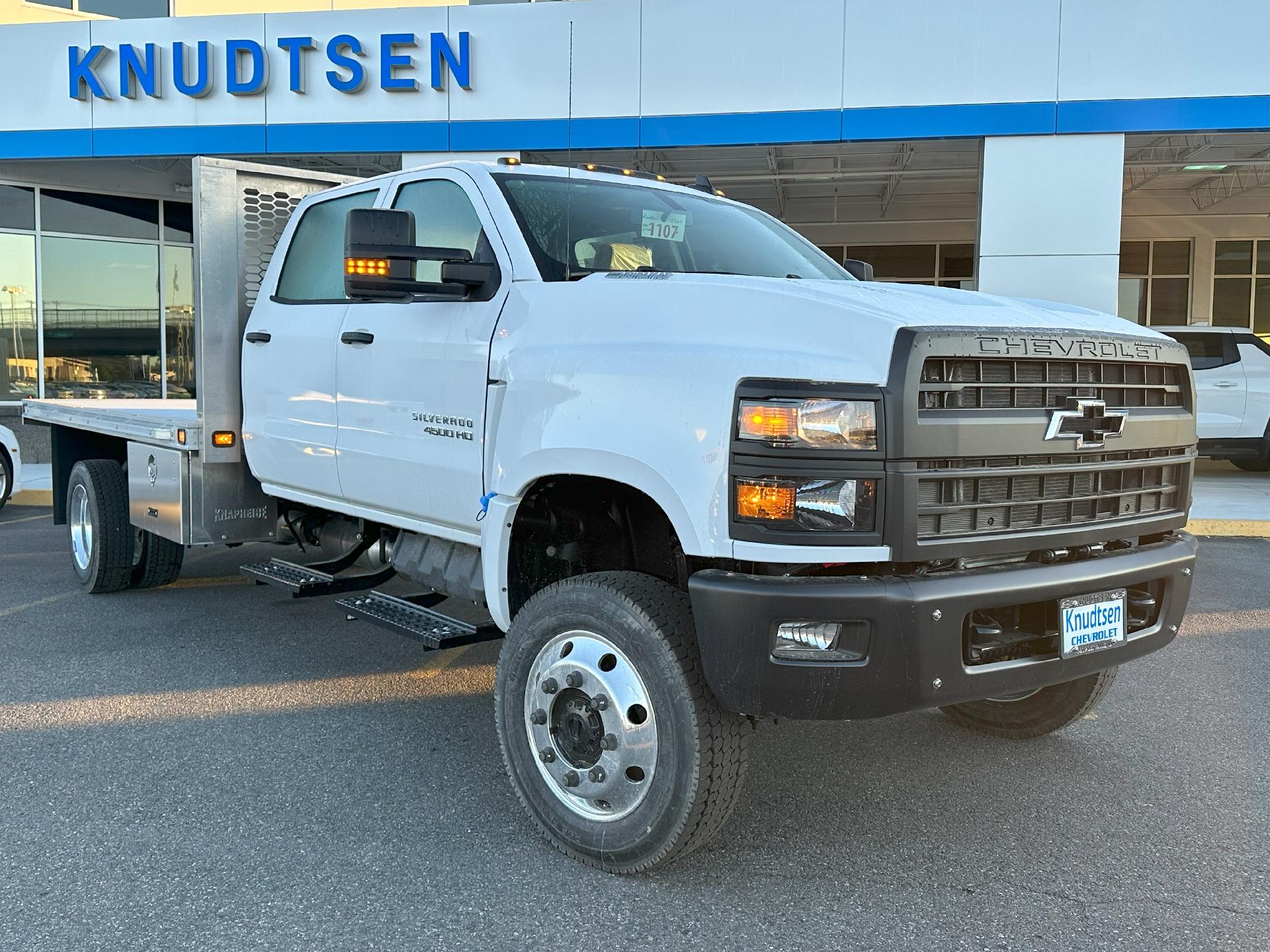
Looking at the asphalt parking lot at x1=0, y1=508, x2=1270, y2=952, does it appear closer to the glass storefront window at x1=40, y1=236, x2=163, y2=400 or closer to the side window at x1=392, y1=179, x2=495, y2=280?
the side window at x1=392, y1=179, x2=495, y2=280

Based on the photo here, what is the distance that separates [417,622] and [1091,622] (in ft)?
7.71

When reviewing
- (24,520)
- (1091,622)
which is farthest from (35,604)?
(1091,622)

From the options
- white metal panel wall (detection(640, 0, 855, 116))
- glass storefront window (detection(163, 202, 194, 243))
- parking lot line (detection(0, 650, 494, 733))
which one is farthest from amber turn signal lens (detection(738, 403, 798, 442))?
glass storefront window (detection(163, 202, 194, 243))

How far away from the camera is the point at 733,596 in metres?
2.82

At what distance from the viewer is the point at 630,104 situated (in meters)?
13.4

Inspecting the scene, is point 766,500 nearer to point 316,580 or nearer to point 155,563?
point 316,580

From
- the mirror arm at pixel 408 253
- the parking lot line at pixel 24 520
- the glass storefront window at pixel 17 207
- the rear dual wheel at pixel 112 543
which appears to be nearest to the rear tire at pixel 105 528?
the rear dual wheel at pixel 112 543

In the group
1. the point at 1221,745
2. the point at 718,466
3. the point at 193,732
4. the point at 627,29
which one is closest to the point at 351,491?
the point at 193,732

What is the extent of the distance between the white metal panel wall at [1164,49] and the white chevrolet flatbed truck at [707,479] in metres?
9.65

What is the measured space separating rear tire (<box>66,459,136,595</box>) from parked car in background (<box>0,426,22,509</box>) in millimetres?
4378

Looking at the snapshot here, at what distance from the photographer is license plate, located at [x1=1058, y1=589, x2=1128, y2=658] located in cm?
311

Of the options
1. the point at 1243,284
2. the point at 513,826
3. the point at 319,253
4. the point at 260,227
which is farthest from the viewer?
the point at 1243,284

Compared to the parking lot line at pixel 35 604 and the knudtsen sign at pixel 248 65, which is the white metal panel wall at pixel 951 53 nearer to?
the knudtsen sign at pixel 248 65

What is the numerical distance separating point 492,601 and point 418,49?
11770mm
